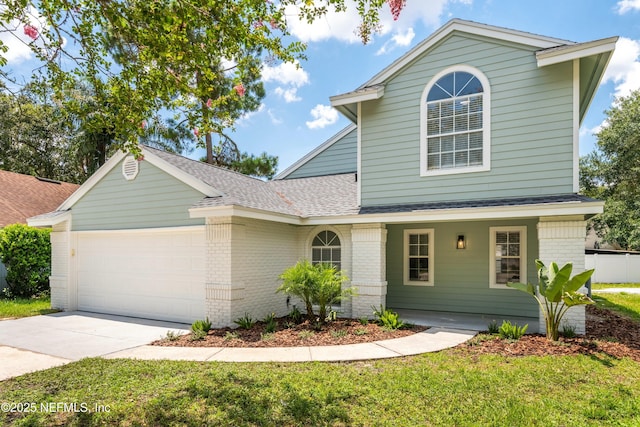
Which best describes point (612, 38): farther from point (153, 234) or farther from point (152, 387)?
point (153, 234)

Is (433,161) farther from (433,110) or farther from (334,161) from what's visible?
(334,161)

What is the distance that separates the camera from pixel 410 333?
7898mm

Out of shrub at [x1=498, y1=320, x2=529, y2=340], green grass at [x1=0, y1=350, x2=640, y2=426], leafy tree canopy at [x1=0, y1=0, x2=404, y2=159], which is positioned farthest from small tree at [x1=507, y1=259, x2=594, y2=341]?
leafy tree canopy at [x1=0, y1=0, x2=404, y2=159]

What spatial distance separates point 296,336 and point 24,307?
31.3 ft

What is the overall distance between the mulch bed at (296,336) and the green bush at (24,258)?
9575 millimetres

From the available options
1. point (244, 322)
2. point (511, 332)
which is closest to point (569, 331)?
point (511, 332)

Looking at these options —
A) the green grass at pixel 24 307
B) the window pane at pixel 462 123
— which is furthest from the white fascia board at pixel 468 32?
the green grass at pixel 24 307

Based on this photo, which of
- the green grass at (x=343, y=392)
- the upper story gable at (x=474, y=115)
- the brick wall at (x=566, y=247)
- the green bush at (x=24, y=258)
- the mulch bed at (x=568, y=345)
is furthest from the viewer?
the green bush at (x=24, y=258)

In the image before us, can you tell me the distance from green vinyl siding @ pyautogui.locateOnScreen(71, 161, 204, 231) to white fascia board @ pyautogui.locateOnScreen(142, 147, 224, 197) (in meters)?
0.13

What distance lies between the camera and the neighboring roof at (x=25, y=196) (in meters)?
16.1

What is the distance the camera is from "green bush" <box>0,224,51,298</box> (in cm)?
1317

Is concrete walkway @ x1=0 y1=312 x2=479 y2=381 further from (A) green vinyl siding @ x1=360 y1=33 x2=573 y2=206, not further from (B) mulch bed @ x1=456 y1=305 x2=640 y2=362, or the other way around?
(A) green vinyl siding @ x1=360 y1=33 x2=573 y2=206

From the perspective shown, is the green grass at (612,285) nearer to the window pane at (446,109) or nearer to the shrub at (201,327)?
the window pane at (446,109)

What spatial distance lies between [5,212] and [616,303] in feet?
80.0
